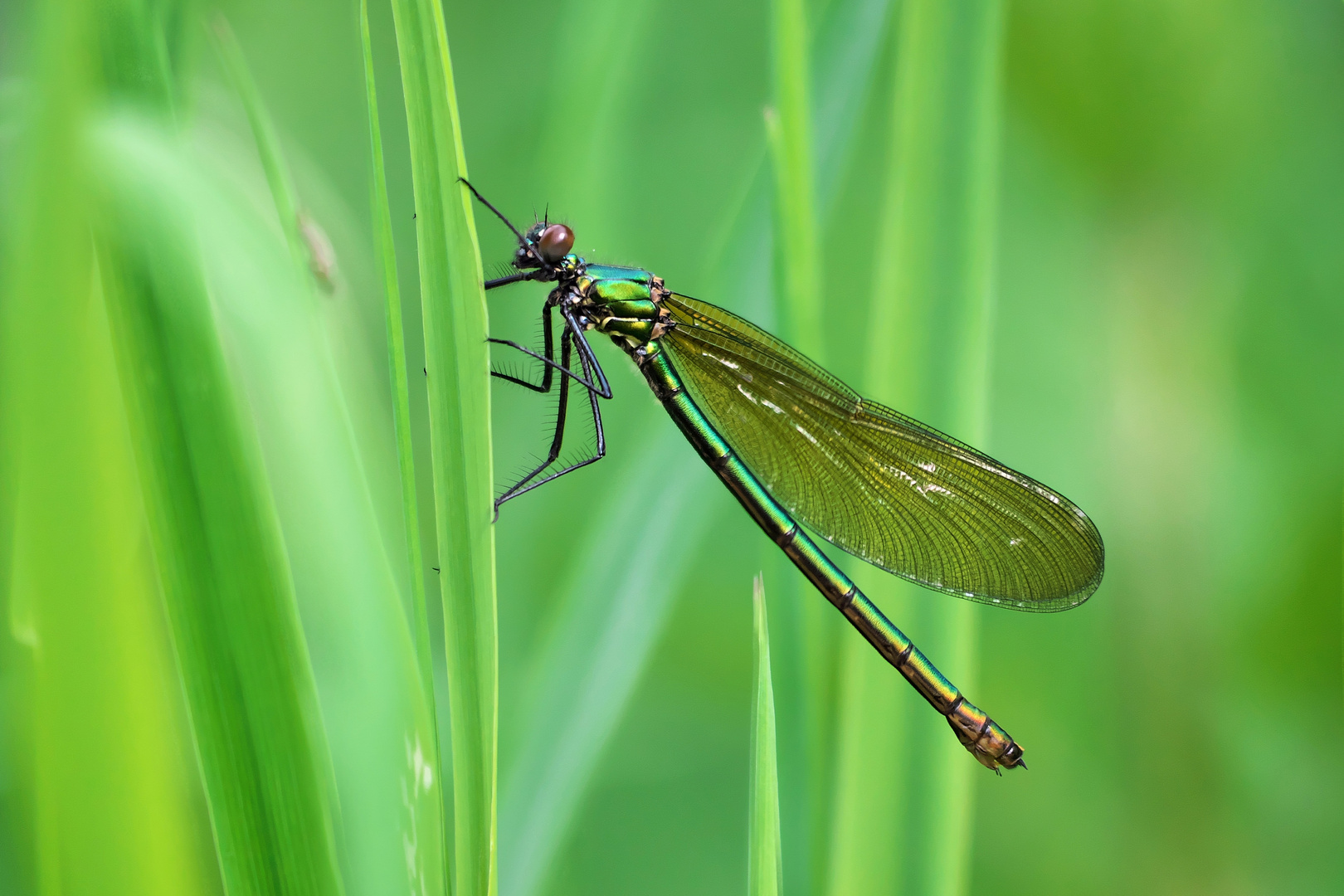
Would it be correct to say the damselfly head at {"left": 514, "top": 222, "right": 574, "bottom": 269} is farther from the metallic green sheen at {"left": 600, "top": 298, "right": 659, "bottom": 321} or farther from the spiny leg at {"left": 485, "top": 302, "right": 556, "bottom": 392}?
the metallic green sheen at {"left": 600, "top": 298, "right": 659, "bottom": 321}

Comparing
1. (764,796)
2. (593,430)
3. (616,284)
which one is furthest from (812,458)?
(764,796)

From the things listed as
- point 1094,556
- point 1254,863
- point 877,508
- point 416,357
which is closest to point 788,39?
point 877,508

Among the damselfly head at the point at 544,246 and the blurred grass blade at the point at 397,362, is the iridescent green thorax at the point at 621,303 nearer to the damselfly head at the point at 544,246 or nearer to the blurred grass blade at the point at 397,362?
the damselfly head at the point at 544,246

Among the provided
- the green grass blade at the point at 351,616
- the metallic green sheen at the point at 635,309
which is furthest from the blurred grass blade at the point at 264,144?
the metallic green sheen at the point at 635,309

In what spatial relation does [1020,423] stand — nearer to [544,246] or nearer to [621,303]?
[621,303]

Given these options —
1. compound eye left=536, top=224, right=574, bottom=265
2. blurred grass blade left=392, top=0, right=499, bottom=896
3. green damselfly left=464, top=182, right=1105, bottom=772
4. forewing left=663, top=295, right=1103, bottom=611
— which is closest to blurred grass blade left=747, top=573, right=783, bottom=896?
blurred grass blade left=392, top=0, right=499, bottom=896
